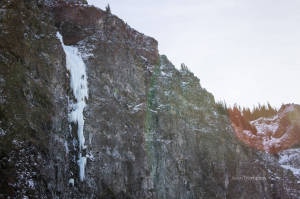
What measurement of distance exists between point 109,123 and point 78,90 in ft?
13.8

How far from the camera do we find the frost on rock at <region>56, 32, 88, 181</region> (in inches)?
1321

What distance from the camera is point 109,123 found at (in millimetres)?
37844

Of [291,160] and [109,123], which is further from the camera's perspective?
[291,160]

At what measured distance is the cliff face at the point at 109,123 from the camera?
2755 centimetres

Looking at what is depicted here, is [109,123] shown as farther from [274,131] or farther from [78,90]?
[274,131]

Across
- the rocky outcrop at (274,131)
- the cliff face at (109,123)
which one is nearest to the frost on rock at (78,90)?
the cliff face at (109,123)

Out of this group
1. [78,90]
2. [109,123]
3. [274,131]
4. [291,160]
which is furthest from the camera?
[274,131]

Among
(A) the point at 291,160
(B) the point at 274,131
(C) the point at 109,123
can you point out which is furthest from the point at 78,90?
(B) the point at 274,131

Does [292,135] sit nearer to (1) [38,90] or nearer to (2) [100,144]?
(2) [100,144]

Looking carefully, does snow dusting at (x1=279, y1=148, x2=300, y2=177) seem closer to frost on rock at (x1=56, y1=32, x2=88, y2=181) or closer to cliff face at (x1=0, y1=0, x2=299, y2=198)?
cliff face at (x1=0, y1=0, x2=299, y2=198)

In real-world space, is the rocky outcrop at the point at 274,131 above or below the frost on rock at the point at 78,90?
above

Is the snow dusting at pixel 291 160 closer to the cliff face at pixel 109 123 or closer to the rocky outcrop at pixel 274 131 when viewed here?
the rocky outcrop at pixel 274 131

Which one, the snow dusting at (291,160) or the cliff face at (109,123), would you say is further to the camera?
the snow dusting at (291,160)

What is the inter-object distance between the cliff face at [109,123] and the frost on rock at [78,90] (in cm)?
40
